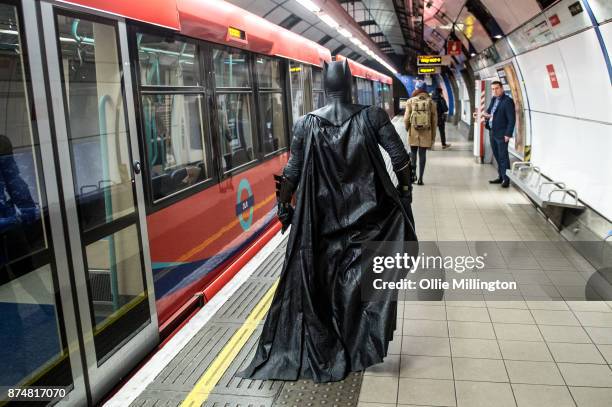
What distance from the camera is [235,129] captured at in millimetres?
5773

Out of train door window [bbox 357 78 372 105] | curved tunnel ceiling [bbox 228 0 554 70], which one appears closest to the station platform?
curved tunnel ceiling [bbox 228 0 554 70]

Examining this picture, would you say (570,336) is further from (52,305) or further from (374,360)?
(52,305)

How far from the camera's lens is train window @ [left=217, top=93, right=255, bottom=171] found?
17.4 ft

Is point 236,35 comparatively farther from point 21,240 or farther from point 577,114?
point 577,114

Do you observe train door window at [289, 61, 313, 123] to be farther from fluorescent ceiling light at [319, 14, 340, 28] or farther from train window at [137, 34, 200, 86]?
train window at [137, 34, 200, 86]

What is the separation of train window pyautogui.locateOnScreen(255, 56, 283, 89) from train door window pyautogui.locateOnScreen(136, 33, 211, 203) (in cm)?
196

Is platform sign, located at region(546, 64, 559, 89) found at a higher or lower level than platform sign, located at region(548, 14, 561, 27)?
lower

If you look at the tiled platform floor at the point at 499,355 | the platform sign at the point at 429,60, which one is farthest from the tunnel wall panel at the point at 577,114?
the platform sign at the point at 429,60

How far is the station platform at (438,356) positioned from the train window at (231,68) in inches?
75.1

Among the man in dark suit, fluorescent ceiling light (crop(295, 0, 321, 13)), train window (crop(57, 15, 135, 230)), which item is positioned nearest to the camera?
train window (crop(57, 15, 135, 230))

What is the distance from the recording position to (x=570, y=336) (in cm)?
376

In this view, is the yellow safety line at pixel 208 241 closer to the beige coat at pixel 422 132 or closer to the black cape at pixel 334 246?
the black cape at pixel 334 246

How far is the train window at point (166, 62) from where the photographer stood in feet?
12.6

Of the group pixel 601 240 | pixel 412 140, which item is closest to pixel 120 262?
pixel 601 240
